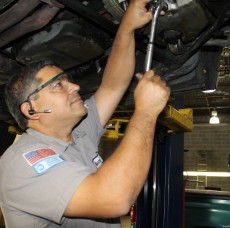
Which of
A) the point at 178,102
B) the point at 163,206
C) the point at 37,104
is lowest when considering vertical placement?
the point at 163,206

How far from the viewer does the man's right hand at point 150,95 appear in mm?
1173

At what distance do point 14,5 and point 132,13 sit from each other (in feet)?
1.65

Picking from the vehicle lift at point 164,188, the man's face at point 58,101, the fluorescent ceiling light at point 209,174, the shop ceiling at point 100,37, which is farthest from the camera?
the fluorescent ceiling light at point 209,174

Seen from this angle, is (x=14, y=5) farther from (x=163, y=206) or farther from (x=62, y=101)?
(x=163, y=206)

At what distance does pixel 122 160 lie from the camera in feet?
3.47

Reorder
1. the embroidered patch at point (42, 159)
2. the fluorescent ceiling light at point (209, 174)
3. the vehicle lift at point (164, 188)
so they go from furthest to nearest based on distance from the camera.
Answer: the fluorescent ceiling light at point (209, 174)
the vehicle lift at point (164, 188)
the embroidered patch at point (42, 159)

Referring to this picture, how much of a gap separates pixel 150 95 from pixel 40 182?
0.52m

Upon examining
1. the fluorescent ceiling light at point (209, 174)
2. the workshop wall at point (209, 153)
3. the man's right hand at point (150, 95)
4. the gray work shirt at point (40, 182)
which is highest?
the workshop wall at point (209, 153)

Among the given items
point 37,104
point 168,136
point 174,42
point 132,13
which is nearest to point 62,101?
point 37,104

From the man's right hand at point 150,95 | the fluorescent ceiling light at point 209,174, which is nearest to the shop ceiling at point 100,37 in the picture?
the man's right hand at point 150,95

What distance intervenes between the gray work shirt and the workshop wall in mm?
8952

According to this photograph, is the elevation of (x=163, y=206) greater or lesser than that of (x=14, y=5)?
lesser

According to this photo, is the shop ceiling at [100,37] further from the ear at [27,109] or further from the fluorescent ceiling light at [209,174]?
the fluorescent ceiling light at [209,174]

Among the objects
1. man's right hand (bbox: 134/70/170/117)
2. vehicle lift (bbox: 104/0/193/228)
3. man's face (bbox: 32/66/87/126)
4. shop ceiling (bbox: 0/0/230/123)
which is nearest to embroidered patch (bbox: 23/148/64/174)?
man's face (bbox: 32/66/87/126)
